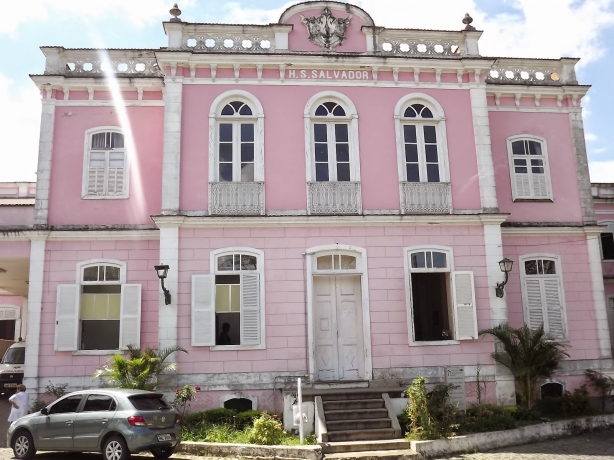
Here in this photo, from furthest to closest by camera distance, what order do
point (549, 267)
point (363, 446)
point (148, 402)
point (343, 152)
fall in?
point (549, 267) < point (343, 152) < point (363, 446) < point (148, 402)

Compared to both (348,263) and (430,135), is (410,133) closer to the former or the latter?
(430,135)

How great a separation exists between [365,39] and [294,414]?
9373 millimetres

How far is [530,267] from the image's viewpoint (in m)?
15.9

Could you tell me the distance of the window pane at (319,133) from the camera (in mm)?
14789

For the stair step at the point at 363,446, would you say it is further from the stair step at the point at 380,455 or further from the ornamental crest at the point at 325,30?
the ornamental crest at the point at 325,30

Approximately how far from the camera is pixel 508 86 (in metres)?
16.4

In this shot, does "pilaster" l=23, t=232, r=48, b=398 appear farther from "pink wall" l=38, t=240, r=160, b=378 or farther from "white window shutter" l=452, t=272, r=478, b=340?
"white window shutter" l=452, t=272, r=478, b=340


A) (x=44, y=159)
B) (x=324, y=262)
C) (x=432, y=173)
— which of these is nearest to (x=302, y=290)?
(x=324, y=262)

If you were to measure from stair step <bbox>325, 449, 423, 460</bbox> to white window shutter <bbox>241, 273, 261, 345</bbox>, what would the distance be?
3659mm

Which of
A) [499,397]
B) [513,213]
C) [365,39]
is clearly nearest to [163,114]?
[365,39]

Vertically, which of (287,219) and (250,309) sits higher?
(287,219)

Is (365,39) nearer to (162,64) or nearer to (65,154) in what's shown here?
(162,64)

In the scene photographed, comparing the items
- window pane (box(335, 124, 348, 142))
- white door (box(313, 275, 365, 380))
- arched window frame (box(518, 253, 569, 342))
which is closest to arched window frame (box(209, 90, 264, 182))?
window pane (box(335, 124, 348, 142))

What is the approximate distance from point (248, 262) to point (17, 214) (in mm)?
6077
